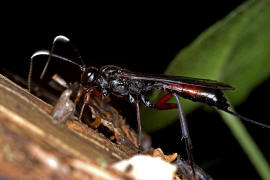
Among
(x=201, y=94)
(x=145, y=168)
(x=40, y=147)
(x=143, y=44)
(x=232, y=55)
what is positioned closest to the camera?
(x=40, y=147)

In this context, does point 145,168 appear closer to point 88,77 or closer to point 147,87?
point 88,77

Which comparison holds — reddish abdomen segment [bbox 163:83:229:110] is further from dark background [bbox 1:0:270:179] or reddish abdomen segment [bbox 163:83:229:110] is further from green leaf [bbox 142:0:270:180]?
dark background [bbox 1:0:270:179]

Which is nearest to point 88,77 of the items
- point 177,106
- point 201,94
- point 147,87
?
point 147,87

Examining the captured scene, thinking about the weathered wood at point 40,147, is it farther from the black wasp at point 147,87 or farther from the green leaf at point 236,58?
the green leaf at point 236,58

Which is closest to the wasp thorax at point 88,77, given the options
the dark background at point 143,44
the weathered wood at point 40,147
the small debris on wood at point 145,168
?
the dark background at point 143,44

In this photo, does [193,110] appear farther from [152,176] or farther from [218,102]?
[152,176]

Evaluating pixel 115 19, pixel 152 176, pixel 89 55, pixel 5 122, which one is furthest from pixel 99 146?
pixel 115 19
